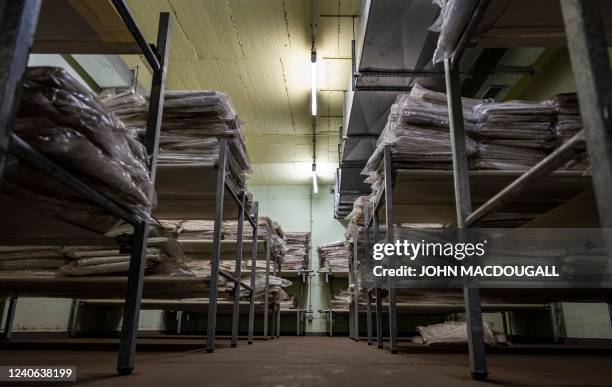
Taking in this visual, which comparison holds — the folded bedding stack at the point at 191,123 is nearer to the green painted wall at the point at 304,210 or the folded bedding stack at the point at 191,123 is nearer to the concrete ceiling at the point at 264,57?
the concrete ceiling at the point at 264,57

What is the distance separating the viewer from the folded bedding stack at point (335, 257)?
5.89 metres

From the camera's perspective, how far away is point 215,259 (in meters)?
2.04

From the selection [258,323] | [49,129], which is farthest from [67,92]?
[258,323]

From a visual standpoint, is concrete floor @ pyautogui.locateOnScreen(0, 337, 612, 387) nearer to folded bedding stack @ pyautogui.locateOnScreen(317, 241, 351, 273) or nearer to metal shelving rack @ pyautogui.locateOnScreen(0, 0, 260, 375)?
metal shelving rack @ pyautogui.locateOnScreen(0, 0, 260, 375)

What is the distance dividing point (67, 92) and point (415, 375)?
43.5 inches

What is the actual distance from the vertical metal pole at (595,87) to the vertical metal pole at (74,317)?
4612 millimetres

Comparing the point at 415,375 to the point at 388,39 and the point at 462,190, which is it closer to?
the point at 462,190

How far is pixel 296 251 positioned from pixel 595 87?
573 cm

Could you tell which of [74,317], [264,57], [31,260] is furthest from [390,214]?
[74,317]

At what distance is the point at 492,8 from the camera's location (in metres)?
1.17

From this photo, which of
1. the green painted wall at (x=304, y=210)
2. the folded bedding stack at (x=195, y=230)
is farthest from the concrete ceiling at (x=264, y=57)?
the folded bedding stack at (x=195, y=230)

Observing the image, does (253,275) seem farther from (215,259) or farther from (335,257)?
(335,257)

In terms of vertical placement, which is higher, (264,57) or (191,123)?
(264,57)

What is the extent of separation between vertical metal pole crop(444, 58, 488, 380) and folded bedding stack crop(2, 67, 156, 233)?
0.90 meters
